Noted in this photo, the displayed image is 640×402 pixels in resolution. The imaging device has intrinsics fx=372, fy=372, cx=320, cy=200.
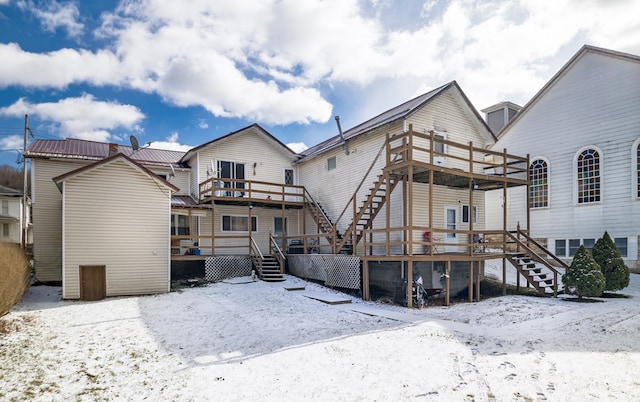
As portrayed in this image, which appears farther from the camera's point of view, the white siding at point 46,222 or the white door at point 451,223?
the white siding at point 46,222

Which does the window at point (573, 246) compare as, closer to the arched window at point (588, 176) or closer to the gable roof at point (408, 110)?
the arched window at point (588, 176)

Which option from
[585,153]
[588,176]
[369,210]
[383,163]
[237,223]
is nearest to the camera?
[383,163]

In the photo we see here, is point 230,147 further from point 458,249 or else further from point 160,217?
point 458,249

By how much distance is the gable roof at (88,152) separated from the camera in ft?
60.8

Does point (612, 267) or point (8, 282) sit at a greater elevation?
point (8, 282)

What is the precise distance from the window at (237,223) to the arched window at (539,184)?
51.9 ft

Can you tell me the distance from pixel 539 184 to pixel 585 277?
368 inches

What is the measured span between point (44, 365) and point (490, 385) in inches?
322

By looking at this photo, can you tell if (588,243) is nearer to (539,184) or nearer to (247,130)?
(539,184)

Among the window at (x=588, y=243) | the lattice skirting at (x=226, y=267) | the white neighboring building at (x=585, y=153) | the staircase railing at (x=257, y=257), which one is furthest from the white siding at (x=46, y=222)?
the window at (x=588, y=243)

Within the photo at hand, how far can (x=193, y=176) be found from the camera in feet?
69.6

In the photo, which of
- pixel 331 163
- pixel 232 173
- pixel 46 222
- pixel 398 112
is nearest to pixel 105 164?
pixel 46 222

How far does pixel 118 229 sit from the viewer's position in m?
14.7

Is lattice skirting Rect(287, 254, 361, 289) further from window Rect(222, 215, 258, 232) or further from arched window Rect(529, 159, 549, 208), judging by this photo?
arched window Rect(529, 159, 549, 208)
